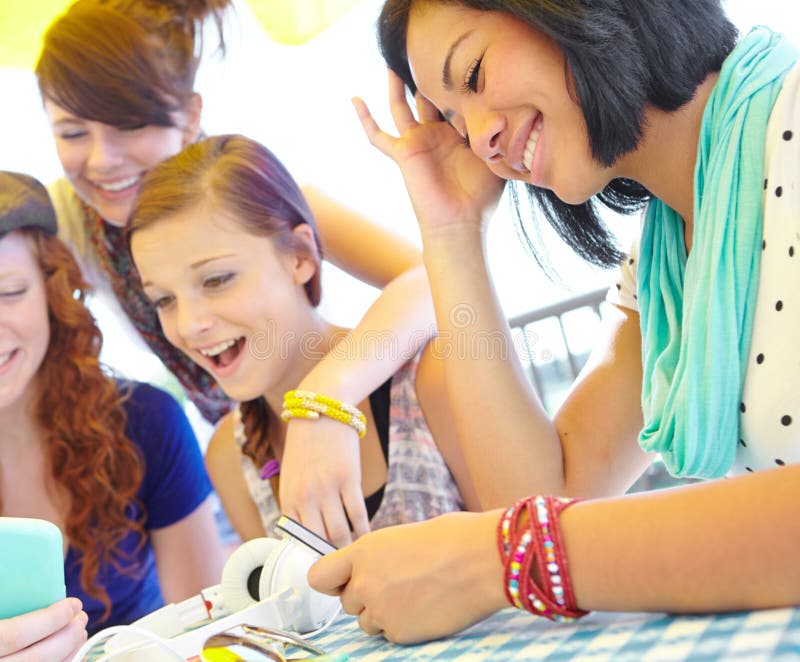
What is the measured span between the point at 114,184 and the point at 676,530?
4.76ft

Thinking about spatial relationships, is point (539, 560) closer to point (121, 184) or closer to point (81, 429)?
point (81, 429)

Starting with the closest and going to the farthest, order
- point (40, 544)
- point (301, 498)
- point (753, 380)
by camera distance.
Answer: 1. point (40, 544)
2. point (753, 380)
3. point (301, 498)

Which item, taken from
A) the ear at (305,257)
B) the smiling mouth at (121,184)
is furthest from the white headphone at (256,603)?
the smiling mouth at (121,184)

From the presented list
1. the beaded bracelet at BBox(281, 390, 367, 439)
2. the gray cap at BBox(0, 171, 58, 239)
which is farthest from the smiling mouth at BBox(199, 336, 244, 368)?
the gray cap at BBox(0, 171, 58, 239)

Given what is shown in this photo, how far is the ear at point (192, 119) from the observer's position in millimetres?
1726

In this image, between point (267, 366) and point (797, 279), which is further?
point (267, 366)

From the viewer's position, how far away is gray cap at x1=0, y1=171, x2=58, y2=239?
58.2 inches

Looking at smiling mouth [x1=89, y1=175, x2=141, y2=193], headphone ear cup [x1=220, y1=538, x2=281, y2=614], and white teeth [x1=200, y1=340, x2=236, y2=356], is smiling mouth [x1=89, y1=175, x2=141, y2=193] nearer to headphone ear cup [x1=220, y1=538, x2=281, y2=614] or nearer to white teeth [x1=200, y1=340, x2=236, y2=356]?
white teeth [x1=200, y1=340, x2=236, y2=356]

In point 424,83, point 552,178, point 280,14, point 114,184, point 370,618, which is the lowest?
point 370,618

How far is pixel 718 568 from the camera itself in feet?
1.66

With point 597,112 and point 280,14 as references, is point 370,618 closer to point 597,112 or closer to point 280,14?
point 597,112

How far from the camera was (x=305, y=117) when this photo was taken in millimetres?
2465

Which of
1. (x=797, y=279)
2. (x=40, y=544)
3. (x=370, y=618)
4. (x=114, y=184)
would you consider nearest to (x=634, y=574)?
(x=370, y=618)

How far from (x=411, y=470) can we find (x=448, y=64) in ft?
2.02
